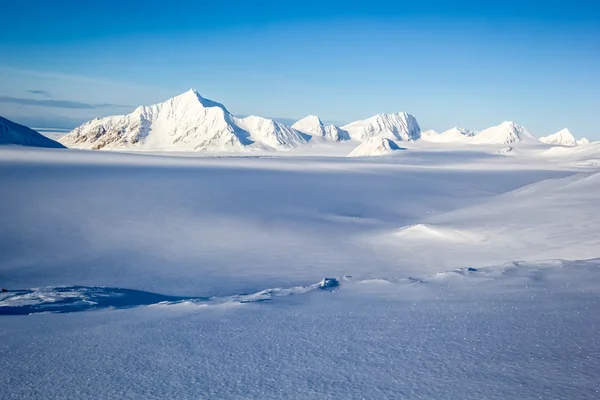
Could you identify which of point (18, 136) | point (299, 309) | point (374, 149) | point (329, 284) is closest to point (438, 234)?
point (329, 284)

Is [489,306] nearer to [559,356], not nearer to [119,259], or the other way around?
[559,356]

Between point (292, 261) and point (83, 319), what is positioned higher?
point (83, 319)

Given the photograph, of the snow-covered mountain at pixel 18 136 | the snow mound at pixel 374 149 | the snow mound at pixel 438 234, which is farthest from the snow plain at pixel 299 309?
the snow mound at pixel 374 149

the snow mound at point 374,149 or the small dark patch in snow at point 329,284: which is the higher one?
the snow mound at point 374,149

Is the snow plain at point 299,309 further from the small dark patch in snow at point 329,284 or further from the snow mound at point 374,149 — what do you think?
the snow mound at point 374,149

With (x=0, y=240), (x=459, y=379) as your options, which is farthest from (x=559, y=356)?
(x=0, y=240)

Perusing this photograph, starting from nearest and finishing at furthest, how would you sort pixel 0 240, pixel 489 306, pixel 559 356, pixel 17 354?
1. pixel 559 356
2. pixel 17 354
3. pixel 489 306
4. pixel 0 240

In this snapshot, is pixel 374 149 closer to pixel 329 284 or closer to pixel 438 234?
pixel 438 234
